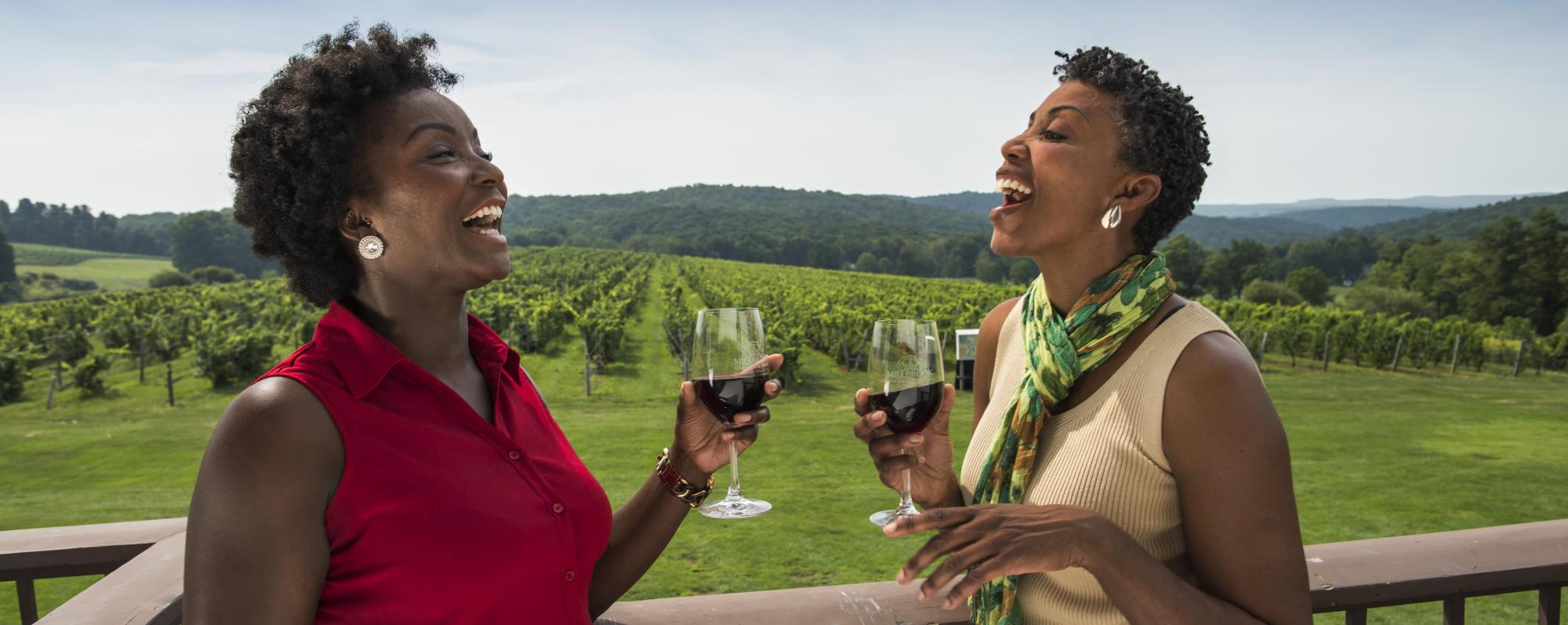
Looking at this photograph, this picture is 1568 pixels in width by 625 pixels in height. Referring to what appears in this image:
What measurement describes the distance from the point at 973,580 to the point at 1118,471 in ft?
1.36

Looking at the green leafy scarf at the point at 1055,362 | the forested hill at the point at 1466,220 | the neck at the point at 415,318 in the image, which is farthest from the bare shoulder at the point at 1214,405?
the forested hill at the point at 1466,220

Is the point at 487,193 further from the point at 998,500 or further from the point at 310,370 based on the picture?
the point at 998,500

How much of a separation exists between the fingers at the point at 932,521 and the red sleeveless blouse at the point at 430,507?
587 mm

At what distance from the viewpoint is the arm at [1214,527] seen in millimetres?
1306

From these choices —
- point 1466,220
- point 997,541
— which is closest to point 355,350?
point 997,541

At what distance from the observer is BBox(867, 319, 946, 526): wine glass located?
1595mm

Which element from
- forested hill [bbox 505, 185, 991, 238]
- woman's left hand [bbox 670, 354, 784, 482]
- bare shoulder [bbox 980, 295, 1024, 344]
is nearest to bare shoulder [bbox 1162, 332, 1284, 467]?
bare shoulder [bbox 980, 295, 1024, 344]

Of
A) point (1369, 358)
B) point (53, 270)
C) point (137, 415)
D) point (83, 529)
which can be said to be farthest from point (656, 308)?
point (53, 270)

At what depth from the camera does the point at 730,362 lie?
67.2 inches

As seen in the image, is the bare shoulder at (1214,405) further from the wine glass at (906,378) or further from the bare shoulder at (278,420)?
the bare shoulder at (278,420)

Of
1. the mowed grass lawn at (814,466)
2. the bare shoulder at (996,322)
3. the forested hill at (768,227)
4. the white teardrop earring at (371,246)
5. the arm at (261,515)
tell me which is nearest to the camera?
the arm at (261,515)

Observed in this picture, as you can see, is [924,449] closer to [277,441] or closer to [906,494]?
[906,494]

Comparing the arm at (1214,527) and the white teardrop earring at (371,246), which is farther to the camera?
the white teardrop earring at (371,246)

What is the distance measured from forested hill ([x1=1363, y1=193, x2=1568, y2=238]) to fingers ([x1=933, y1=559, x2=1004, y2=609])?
301 feet
